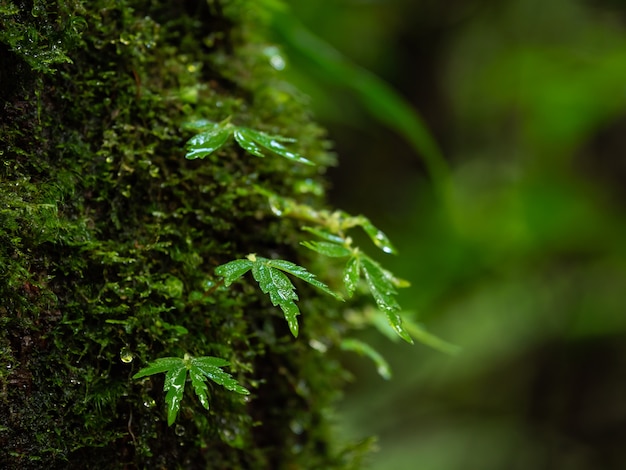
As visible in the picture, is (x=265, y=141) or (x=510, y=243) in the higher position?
(x=265, y=141)

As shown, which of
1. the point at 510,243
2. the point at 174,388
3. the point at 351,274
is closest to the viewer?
the point at 174,388

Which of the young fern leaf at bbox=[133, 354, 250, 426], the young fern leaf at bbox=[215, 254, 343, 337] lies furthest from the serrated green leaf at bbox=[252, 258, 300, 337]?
the young fern leaf at bbox=[133, 354, 250, 426]

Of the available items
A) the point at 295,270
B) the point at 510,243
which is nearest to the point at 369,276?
the point at 295,270

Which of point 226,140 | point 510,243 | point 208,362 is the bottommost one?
point 510,243

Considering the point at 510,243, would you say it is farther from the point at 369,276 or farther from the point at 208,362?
the point at 208,362

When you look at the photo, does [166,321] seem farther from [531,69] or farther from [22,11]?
[531,69]

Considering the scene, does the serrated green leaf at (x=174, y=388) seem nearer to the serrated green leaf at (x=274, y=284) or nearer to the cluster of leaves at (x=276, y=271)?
the cluster of leaves at (x=276, y=271)

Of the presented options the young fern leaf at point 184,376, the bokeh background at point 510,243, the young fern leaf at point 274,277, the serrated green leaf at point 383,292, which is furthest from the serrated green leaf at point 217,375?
the bokeh background at point 510,243
